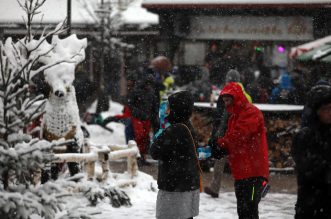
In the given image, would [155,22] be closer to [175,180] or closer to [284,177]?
[284,177]

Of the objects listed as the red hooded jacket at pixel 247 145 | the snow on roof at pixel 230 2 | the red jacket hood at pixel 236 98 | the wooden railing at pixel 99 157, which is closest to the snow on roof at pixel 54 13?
the snow on roof at pixel 230 2

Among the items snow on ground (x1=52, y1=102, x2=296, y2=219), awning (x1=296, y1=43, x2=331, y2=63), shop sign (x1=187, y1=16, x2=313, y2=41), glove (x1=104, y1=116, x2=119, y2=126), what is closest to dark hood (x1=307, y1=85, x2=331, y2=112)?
snow on ground (x1=52, y1=102, x2=296, y2=219)

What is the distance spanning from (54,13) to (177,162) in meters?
23.2

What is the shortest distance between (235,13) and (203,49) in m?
2.98

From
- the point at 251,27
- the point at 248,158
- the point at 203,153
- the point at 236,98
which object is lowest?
the point at 248,158

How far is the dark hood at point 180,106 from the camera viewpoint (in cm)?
629

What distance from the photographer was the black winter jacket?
6250mm

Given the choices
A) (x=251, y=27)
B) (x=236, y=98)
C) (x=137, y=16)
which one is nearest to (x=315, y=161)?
(x=236, y=98)

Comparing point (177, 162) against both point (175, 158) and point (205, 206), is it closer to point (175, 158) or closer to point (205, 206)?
point (175, 158)

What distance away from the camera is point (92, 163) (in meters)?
9.68

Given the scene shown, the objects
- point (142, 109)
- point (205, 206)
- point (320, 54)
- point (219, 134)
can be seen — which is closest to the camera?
point (219, 134)

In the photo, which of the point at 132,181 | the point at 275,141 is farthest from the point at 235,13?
the point at 132,181

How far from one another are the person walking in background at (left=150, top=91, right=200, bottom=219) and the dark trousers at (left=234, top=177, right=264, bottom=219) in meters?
0.94

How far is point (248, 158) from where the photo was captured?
718 centimetres
